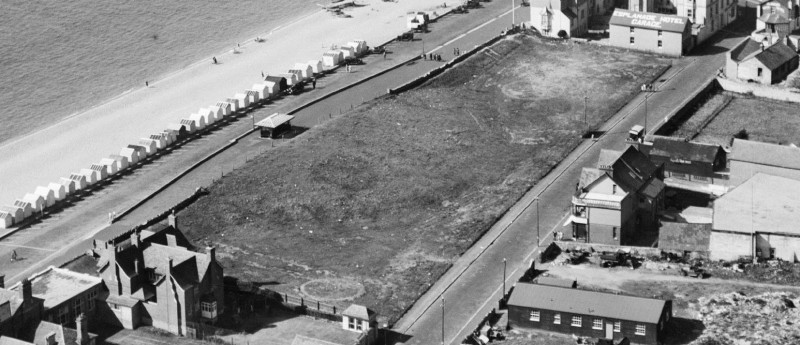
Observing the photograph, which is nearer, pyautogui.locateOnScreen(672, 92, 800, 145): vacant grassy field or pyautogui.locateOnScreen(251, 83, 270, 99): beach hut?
pyautogui.locateOnScreen(672, 92, 800, 145): vacant grassy field

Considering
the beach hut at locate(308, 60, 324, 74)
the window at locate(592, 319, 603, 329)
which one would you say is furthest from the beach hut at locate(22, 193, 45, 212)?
the window at locate(592, 319, 603, 329)

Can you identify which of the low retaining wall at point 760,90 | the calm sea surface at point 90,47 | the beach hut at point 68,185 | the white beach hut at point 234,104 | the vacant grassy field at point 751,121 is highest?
the beach hut at point 68,185

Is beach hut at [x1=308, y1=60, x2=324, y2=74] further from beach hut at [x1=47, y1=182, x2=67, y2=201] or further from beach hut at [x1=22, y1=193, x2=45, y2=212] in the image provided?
beach hut at [x1=22, y1=193, x2=45, y2=212]

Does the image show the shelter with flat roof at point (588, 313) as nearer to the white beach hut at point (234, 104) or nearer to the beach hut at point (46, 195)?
the beach hut at point (46, 195)

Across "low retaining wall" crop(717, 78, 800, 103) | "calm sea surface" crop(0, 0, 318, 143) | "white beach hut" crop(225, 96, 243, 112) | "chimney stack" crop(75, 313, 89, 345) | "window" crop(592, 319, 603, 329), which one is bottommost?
"low retaining wall" crop(717, 78, 800, 103)

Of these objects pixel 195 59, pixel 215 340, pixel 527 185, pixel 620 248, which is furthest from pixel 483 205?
pixel 195 59

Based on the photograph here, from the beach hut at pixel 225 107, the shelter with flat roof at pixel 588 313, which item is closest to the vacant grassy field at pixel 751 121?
the shelter with flat roof at pixel 588 313

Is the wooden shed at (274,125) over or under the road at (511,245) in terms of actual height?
over
